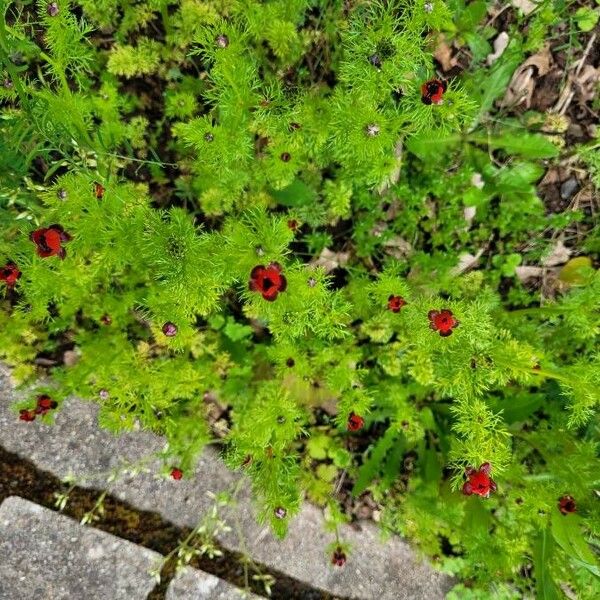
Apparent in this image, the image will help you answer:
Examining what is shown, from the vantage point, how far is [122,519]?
2988 mm

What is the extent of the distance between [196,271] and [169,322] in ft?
0.93

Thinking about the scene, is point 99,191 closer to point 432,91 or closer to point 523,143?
point 432,91

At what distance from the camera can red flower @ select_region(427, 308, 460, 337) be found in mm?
2180

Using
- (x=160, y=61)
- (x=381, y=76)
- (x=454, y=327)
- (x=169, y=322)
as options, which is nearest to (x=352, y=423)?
(x=454, y=327)

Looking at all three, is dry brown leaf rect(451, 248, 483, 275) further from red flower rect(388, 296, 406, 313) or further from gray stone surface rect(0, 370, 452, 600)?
gray stone surface rect(0, 370, 452, 600)

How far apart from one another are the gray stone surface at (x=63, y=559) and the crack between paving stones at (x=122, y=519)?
4 centimetres

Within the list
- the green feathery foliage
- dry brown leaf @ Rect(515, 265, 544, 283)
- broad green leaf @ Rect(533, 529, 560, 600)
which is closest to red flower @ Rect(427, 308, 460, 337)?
the green feathery foliage

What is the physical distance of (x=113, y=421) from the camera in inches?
107

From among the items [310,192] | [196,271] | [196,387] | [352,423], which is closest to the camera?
[196,271]

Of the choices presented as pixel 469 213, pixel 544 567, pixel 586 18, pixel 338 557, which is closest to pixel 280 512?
pixel 338 557

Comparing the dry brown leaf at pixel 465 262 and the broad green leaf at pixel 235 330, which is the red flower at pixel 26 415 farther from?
the dry brown leaf at pixel 465 262

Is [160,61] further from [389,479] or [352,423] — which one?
[389,479]

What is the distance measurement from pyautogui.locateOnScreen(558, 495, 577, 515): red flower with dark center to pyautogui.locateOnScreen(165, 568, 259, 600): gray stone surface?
1.58 meters

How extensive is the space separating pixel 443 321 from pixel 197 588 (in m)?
1.90
